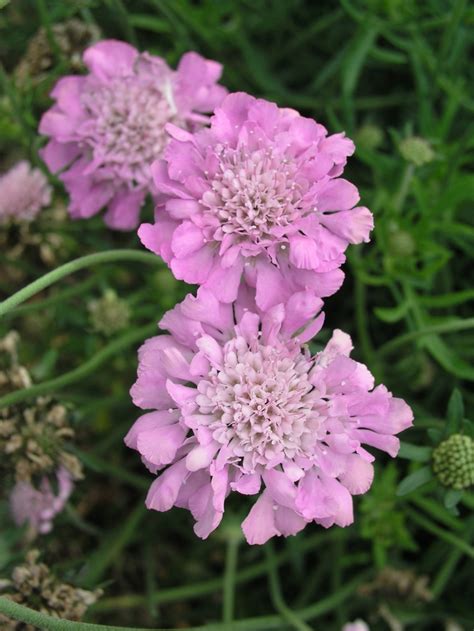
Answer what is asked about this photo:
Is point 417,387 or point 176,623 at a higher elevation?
point 417,387

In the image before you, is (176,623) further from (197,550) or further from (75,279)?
(75,279)

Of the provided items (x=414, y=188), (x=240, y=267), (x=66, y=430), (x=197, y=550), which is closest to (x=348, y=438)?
(x=240, y=267)

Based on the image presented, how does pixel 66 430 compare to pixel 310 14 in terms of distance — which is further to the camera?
pixel 310 14

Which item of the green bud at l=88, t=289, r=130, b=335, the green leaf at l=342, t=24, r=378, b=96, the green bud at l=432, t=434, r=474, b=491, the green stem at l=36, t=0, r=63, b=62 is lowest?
the green bud at l=432, t=434, r=474, b=491

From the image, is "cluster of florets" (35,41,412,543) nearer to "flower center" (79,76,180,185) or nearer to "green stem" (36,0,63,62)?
"flower center" (79,76,180,185)

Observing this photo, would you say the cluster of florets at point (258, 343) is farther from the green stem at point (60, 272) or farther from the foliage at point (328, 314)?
the foliage at point (328, 314)

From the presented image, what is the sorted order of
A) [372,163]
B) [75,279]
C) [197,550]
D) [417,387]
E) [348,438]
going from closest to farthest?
[348,438] → [372,163] → [417,387] → [197,550] → [75,279]

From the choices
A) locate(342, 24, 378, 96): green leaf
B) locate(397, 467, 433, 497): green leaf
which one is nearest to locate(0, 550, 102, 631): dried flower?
locate(397, 467, 433, 497): green leaf

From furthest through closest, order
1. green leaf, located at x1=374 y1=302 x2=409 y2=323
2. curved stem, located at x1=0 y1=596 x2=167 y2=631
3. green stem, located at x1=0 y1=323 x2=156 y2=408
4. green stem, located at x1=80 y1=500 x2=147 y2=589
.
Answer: green stem, located at x1=80 y1=500 x2=147 y2=589
green leaf, located at x1=374 y1=302 x2=409 y2=323
green stem, located at x1=0 y1=323 x2=156 y2=408
curved stem, located at x1=0 y1=596 x2=167 y2=631
